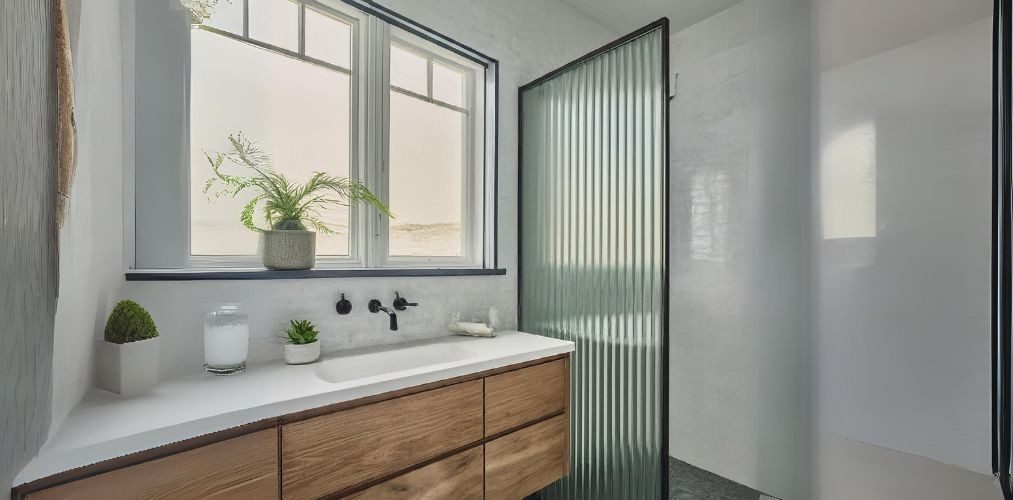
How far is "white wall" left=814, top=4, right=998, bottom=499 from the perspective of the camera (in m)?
1.32

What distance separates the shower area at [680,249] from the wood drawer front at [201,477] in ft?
4.12

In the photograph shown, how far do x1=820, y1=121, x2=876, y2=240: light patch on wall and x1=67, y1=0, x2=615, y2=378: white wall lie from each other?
1.40 m

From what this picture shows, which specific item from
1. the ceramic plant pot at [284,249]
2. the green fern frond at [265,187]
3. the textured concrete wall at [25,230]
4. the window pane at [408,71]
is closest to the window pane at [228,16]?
the green fern frond at [265,187]

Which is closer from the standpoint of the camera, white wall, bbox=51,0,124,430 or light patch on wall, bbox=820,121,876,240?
white wall, bbox=51,0,124,430

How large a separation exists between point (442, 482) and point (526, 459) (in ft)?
1.31

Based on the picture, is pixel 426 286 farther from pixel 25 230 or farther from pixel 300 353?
pixel 25 230

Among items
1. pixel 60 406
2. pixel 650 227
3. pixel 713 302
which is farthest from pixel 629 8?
pixel 60 406

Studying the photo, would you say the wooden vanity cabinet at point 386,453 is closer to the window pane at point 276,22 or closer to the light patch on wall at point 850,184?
the light patch on wall at point 850,184

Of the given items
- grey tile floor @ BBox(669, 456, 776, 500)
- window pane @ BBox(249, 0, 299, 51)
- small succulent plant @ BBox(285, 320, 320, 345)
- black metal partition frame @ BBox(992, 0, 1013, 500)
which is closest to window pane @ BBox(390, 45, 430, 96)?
window pane @ BBox(249, 0, 299, 51)

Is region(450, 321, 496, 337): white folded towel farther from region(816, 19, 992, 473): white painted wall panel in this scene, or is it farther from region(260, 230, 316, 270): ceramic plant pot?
region(816, 19, 992, 473): white painted wall panel

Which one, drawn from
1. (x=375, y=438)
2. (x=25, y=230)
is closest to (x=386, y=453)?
(x=375, y=438)

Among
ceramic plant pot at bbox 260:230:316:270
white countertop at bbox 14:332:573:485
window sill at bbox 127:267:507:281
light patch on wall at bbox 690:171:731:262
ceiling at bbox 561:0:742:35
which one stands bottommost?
white countertop at bbox 14:332:573:485

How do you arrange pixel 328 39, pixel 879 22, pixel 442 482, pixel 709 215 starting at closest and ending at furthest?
pixel 442 482, pixel 879 22, pixel 328 39, pixel 709 215

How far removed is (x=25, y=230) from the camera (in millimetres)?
621
